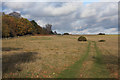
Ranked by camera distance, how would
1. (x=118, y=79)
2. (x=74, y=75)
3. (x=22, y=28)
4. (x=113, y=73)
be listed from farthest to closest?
(x=22, y=28), (x=113, y=73), (x=74, y=75), (x=118, y=79)

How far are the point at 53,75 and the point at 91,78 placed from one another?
345 centimetres

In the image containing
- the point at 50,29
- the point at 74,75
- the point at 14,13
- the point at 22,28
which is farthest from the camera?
the point at 50,29

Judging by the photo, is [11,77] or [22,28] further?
[22,28]

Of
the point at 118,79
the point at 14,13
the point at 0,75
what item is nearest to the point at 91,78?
the point at 118,79

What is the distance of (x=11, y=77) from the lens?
32.4ft

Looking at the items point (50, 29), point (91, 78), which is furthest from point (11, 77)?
point (50, 29)

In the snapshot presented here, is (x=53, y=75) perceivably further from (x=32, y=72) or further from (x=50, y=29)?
(x=50, y=29)

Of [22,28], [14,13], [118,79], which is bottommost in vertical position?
[118,79]

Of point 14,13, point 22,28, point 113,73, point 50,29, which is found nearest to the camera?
point 113,73

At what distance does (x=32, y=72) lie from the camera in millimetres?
11227

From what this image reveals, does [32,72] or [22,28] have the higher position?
[22,28]

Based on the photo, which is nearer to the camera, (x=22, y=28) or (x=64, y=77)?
(x=64, y=77)

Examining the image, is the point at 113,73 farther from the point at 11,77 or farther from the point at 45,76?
the point at 11,77

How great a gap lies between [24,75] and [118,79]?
835 centimetres
